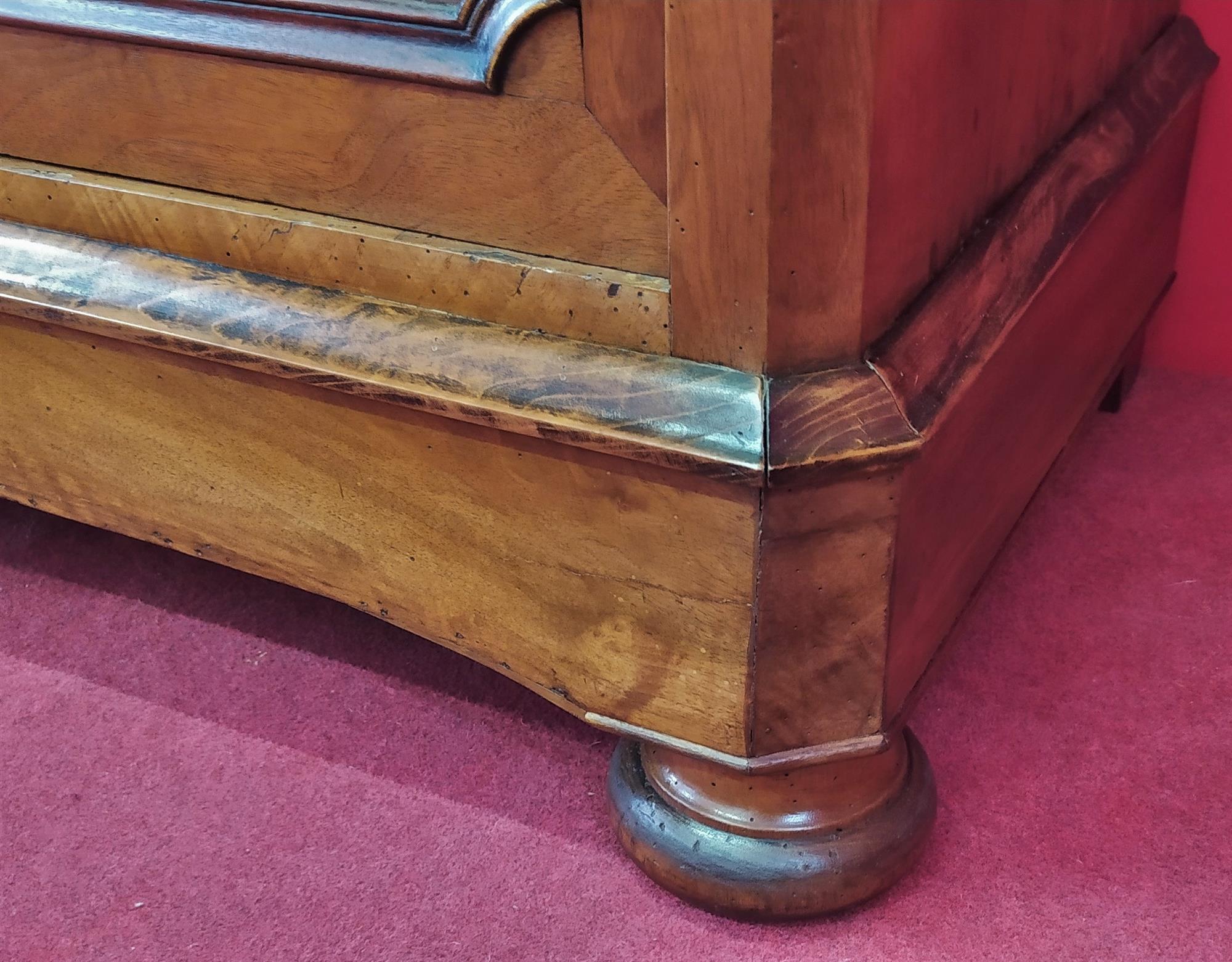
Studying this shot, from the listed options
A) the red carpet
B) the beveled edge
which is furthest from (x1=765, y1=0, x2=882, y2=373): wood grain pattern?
the red carpet

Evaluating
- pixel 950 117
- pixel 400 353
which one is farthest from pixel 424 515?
pixel 950 117

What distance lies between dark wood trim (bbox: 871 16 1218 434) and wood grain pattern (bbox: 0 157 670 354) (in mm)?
119

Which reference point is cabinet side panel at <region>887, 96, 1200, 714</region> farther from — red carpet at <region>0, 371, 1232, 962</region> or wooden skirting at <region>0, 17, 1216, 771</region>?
red carpet at <region>0, 371, 1232, 962</region>

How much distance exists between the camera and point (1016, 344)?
0.68 meters

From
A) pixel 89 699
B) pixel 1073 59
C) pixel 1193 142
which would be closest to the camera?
pixel 1073 59

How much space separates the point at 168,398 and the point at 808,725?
15.6 inches

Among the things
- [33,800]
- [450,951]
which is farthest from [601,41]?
[33,800]

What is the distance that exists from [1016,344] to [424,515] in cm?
34

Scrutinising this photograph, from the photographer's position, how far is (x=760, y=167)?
49 centimetres

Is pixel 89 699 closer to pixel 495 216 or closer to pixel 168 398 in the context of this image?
pixel 168 398

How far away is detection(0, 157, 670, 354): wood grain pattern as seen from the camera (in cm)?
57

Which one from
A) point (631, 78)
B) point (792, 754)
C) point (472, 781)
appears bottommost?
point (472, 781)

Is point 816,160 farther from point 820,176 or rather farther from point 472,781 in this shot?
point 472,781

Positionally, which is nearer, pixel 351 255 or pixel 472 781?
pixel 351 255
